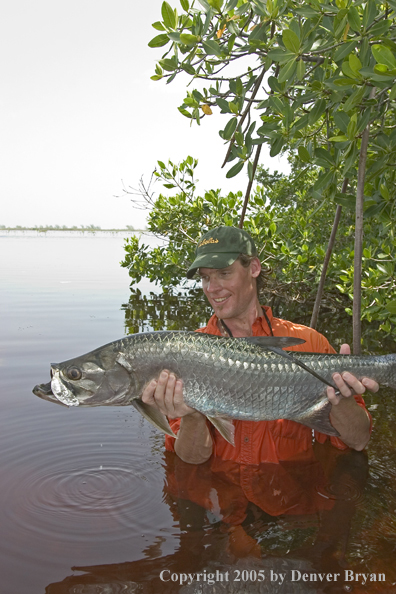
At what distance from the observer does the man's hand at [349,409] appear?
3.67m

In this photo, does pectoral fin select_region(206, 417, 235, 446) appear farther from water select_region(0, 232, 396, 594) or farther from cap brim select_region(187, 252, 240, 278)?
cap brim select_region(187, 252, 240, 278)

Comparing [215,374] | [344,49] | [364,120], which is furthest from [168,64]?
[215,374]

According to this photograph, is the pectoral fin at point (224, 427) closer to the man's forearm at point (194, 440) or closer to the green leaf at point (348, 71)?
the man's forearm at point (194, 440)

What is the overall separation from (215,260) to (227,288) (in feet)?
1.01

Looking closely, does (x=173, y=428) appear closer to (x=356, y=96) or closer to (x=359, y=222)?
(x=359, y=222)

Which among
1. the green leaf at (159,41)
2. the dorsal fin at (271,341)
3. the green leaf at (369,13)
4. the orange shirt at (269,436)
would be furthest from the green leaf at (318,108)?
the dorsal fin at (271,341)

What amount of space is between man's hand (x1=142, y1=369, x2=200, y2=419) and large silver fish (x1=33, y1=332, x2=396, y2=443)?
0.05m

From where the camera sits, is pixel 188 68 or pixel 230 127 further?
pixel 230 127

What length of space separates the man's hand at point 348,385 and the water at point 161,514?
112cm

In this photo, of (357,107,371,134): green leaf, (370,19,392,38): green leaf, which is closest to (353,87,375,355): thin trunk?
(357,107,371,134): green leaf

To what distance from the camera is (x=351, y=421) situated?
4.05 meters

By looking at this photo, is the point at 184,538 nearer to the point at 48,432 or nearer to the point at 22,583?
the point at 22,583

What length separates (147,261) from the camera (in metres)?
15.0

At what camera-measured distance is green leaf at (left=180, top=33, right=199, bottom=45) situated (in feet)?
13.1
